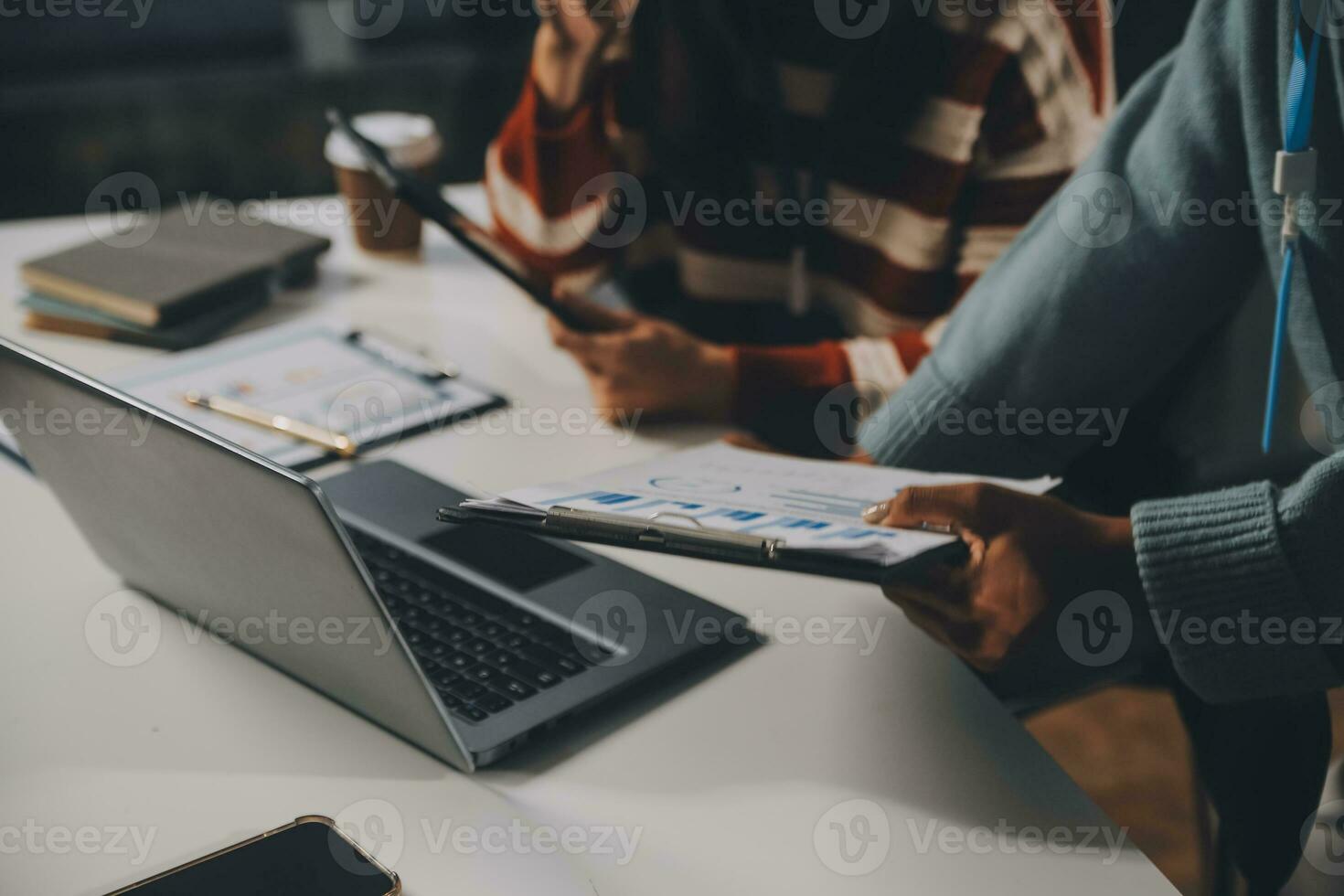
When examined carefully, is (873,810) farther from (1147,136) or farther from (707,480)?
(1147,136)

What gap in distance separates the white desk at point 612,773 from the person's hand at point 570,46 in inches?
26.9

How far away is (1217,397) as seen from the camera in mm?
1049

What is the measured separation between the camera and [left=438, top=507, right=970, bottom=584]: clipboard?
575 millimetres

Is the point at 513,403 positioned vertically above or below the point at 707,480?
below

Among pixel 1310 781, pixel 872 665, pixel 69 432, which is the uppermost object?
pixel 69 432

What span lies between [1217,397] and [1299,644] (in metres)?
0.38

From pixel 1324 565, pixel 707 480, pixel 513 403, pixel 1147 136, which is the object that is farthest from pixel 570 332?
pixel 1324 565

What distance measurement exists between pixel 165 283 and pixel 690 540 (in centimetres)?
80
